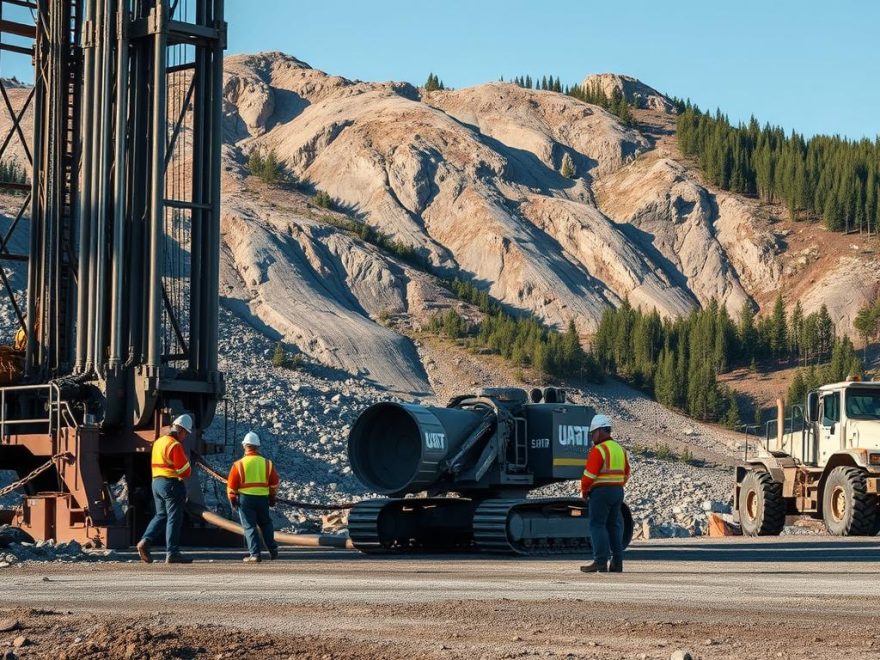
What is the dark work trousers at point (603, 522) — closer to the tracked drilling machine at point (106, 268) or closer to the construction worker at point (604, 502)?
the construction worker at point (604, 502)

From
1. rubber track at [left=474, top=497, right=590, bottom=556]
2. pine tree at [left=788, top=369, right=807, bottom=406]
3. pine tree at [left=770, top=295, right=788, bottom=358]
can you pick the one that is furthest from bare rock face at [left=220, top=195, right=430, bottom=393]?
rubber track at [left=474, top=497, right=590, bottom=556]

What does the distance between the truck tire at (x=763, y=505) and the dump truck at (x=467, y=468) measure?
26.8 feet

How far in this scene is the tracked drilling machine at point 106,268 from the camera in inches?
880

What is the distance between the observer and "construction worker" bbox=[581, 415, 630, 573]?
1650 cm

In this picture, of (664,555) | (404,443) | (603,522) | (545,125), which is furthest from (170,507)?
(545,125)

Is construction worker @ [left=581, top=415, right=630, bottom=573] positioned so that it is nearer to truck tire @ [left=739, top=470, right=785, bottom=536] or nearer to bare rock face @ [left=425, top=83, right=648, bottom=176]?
truck tire @ [left=739, top=470, right=785, bottom=536]

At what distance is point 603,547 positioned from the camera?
1648 centimetres

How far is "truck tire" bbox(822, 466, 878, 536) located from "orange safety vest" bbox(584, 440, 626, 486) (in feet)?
33.9

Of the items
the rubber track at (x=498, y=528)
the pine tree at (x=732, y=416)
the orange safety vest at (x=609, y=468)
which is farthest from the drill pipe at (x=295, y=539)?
the pine tree at (x=732, y=416)

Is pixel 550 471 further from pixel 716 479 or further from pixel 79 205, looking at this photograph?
pixel 716 479

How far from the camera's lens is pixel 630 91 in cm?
12394

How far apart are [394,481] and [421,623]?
10076mm

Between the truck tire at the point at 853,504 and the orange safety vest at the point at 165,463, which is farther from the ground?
the orange safety vest at the point at 165,463

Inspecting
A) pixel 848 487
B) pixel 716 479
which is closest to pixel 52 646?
pixel 848 487
